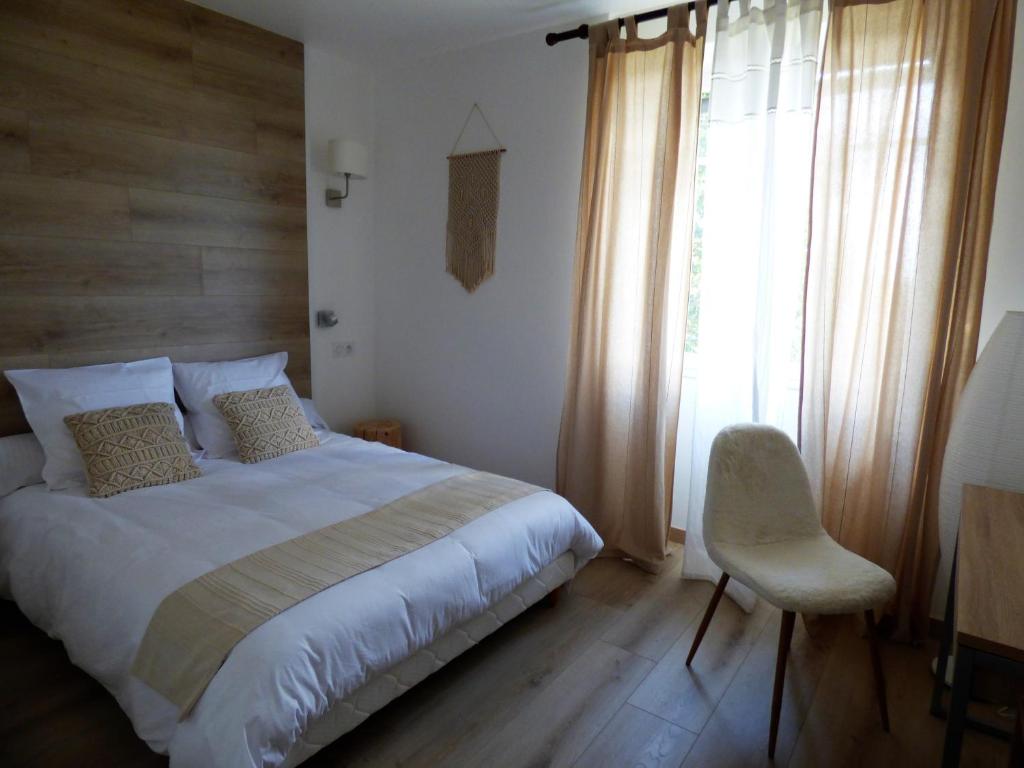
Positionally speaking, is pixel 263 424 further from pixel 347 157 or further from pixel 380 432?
pixel 347 157

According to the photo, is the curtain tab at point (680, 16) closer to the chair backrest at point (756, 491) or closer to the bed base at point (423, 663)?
the chair backrest at point (756, 491)

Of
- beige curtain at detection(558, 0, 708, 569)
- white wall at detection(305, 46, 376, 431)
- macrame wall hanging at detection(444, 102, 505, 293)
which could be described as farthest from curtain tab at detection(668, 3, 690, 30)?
white wall at detection(305, 46, 376, 431)

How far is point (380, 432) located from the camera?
3754mm

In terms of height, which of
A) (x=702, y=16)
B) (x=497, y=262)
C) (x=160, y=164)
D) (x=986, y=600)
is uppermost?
(x=702, y=16)

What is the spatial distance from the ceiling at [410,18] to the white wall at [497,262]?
12 cm

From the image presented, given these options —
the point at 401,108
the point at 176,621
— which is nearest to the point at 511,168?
the point at 401,108

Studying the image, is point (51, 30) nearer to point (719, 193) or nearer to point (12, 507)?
point (12, 507)

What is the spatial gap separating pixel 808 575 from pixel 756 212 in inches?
57.1

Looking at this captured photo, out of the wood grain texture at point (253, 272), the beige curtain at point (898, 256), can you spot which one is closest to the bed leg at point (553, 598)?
the beige curtain at point (898, 256)

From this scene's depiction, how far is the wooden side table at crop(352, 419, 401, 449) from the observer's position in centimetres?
375

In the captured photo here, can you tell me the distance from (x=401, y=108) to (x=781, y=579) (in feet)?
10.7

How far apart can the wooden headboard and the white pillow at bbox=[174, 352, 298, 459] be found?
166mm

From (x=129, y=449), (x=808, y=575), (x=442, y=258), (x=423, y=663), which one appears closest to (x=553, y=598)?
(x=423, y=663)

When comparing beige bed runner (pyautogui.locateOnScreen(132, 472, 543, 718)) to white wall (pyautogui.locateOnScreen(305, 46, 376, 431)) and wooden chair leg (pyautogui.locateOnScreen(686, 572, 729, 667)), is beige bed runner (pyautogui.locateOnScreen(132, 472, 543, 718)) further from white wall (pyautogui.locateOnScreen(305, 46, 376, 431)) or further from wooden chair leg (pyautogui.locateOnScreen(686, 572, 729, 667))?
white wall (pyautogui.locateOnScreen(305, 46, 376, 431))
